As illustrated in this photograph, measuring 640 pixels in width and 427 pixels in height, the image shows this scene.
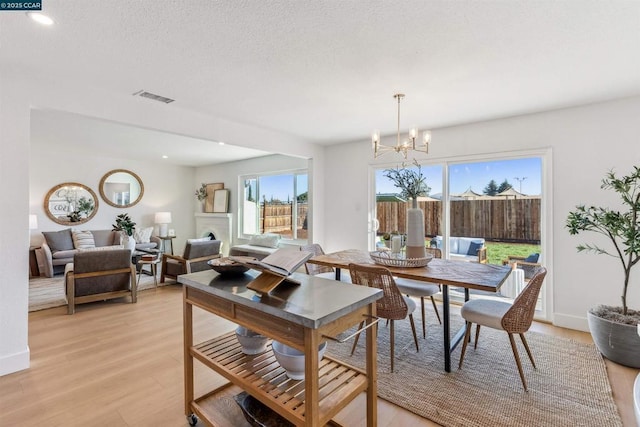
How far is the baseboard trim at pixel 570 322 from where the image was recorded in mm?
3219

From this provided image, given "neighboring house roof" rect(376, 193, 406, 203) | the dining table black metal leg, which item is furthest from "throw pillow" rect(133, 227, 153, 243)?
the dining table black metal leg

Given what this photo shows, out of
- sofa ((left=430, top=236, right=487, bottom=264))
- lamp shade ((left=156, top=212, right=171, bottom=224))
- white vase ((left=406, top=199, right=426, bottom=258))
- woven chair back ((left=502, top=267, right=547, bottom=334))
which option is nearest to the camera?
woven chair back ((left=502, top=267, right=547, bottom=334))

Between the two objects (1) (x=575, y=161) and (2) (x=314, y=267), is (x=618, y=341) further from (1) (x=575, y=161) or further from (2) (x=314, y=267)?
(2) (x=314, y=267)

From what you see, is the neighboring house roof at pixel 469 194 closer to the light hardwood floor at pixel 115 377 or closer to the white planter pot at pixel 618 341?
the light hardwood floor at pixel 115 377

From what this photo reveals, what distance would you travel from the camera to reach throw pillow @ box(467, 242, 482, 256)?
397cm

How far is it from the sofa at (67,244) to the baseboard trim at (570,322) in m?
7.11

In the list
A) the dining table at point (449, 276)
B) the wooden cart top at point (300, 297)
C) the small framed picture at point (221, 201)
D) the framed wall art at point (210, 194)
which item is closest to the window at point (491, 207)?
the dining table at point (449, 276)

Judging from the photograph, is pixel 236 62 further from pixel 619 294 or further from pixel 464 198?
pixel 619 294

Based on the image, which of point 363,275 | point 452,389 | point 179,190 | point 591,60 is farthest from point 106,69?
point 179,190

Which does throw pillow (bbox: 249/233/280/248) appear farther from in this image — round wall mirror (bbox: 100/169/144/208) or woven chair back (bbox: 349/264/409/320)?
woven chair back (bbox: 349/264/409/320)

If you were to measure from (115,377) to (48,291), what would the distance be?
3375 mm

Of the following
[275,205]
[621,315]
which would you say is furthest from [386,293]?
[275,205]

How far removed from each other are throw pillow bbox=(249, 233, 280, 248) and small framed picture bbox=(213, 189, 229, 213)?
1.51 m

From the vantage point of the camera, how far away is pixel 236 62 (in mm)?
2307
